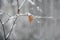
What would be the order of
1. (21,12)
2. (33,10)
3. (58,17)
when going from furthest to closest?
Answer: 1. (58,17)
2. (33,10)
3. (21,12)

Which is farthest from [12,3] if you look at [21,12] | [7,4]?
[21,12]

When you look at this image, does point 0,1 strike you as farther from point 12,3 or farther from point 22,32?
point 22,32

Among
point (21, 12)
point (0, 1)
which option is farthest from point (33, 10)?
point (0, 1)

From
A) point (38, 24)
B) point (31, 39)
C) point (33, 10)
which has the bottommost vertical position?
point (31, 39)

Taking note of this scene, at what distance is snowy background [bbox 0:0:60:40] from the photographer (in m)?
1.82

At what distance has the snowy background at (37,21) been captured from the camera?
182 centimetres

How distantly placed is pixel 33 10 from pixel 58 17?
12.2 inches

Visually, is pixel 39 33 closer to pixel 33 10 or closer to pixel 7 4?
pixel 33 10

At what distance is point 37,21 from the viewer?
73.8 inches

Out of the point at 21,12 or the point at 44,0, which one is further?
the point at 44,0

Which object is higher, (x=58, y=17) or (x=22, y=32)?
(x=58, y=17)

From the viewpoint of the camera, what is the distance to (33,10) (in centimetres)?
190

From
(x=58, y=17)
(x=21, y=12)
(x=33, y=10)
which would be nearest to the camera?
(x=21, y=12)

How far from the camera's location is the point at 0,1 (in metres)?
1.79
